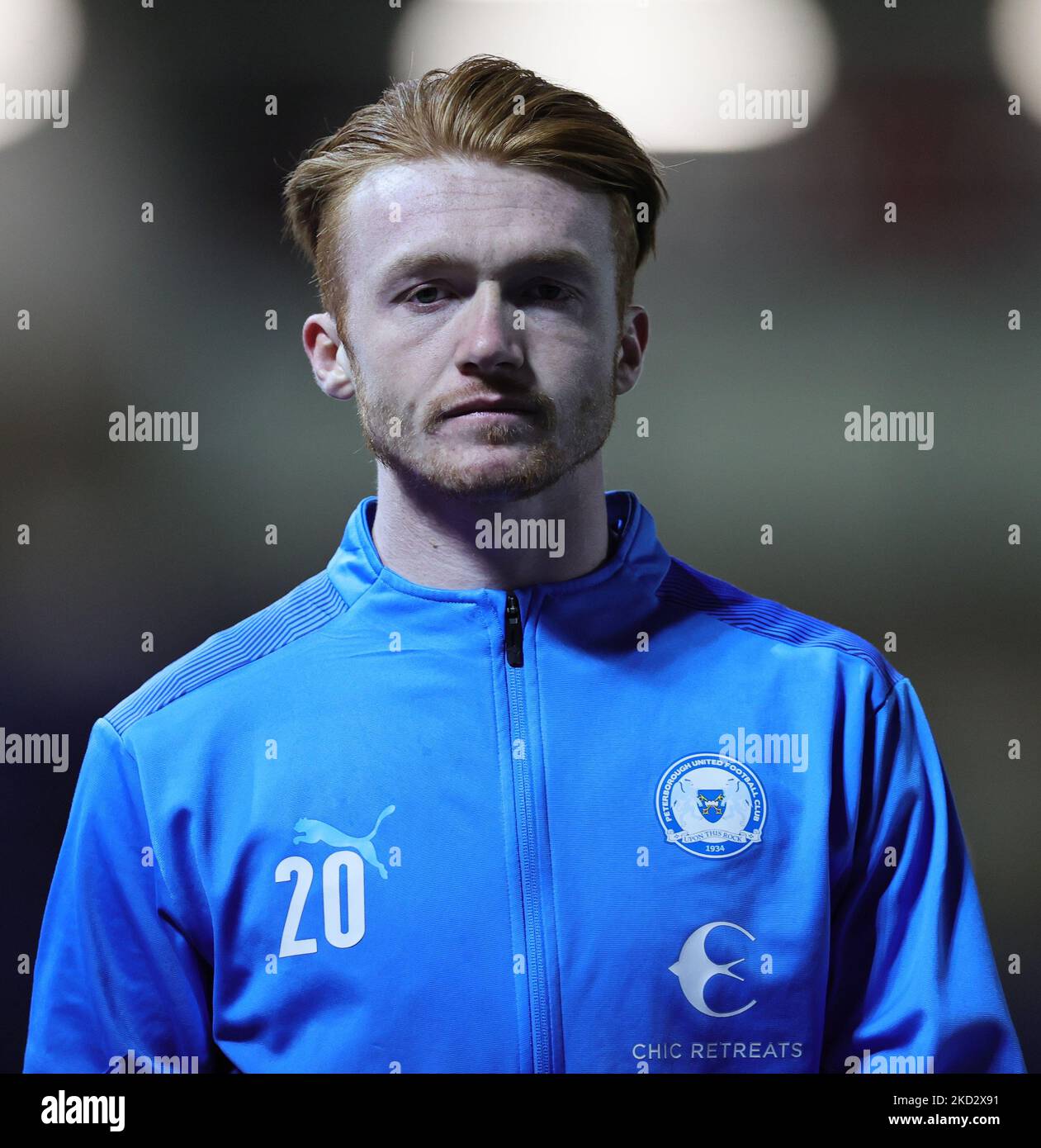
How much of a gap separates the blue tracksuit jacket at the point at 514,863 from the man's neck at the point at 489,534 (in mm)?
33

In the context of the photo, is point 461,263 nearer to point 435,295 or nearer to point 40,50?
point 435,295

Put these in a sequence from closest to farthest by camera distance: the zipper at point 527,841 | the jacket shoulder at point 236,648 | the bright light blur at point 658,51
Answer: the zipper at point 527,841, the jacket shoulder at point 236,648, the bright light blur at point 658,51

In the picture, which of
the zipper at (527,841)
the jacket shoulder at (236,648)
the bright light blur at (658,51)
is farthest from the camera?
the bright light blur at (658,51)

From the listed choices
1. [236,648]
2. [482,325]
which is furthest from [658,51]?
[236,648]

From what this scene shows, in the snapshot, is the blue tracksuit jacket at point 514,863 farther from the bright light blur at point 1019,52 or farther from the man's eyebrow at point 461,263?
the bright light blur at point 1019,52

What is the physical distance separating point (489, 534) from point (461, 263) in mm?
268

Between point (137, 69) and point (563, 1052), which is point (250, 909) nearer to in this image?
point (563, 1052)

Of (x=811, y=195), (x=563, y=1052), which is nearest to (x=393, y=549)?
(x=563, y=1052)

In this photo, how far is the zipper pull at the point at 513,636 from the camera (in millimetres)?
1146

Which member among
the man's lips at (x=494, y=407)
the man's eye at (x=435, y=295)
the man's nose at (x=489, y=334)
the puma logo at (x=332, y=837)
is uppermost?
the man's eye at (x=435, y=295)

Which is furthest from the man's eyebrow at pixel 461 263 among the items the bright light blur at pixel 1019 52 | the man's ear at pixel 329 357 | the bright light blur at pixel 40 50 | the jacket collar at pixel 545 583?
the bright light blur at pixel 1019 52

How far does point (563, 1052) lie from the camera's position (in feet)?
3.57

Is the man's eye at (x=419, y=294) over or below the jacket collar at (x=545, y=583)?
over
